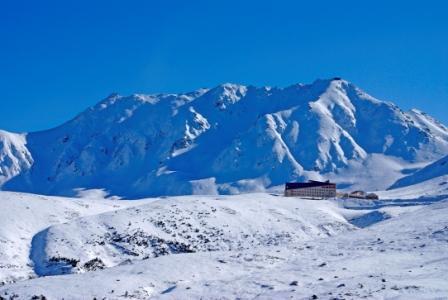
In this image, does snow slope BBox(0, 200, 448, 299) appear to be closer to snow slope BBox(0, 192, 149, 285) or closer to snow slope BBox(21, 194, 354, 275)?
snow slope BBox(21, 194, 354, 275)

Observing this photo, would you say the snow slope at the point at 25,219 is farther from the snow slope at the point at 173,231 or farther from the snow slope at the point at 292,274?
the snow slope at the point at 292,274

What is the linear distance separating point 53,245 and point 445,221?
40.4 metres

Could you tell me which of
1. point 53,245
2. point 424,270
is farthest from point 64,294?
point 53,245

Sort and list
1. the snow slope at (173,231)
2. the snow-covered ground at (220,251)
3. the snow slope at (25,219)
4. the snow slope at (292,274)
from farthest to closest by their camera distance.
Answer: the snow slope at (173,231), the snow slope at (25,219), the snow-covered ground at (220,251), the snow slope at (292,274)

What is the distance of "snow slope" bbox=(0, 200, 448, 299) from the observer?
3397 centimetres

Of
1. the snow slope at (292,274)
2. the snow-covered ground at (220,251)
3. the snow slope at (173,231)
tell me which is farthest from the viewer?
the snow slope at (173,231)

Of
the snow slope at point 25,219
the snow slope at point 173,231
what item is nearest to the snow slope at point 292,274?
the snow slope at point 173,231

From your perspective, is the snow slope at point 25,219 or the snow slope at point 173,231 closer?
the snow slope at point 25,219

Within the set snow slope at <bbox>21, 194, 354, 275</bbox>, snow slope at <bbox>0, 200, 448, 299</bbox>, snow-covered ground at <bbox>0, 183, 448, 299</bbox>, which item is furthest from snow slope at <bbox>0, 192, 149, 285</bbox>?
snow slope at <bbox>0, 200, 448, 299</bbox>

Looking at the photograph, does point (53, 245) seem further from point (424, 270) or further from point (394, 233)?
point (424, 270)

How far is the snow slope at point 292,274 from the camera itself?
3397 cm

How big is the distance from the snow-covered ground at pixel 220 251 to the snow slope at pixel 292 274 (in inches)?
2.6

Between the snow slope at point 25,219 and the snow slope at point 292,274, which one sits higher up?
the snow slope at point 25,219

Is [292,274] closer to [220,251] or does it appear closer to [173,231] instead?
[220,251]
